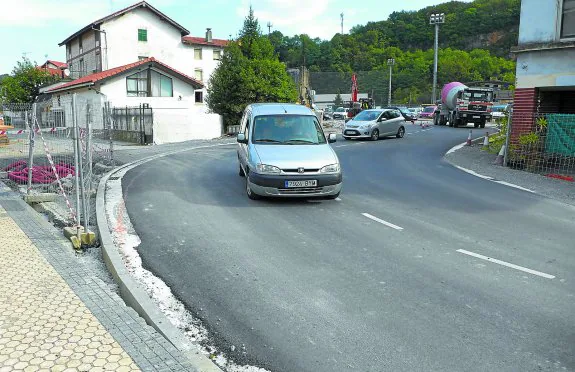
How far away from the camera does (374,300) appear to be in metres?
5.11

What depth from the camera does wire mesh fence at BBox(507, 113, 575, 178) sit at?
13930mm

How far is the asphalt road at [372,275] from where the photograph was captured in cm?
413

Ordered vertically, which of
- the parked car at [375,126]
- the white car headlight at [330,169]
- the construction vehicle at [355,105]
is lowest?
the white car headlight at [330,169]

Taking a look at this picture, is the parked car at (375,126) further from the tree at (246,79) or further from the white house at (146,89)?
the white house at (146,89)

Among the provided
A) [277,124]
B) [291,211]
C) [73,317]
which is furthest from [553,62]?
[73,317]

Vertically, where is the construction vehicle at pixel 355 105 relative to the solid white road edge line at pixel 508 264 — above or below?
above

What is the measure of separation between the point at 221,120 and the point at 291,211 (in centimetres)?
2463

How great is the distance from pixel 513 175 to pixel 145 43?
4453 cm

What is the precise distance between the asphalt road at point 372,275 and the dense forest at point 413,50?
96.2m

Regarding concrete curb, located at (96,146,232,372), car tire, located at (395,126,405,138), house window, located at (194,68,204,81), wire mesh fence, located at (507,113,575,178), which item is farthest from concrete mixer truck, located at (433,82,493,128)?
concrete curb, located at (96,146,232,372)

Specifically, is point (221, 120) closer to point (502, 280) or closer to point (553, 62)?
point (553, 62)

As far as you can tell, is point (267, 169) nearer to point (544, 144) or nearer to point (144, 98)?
point (544, 144)

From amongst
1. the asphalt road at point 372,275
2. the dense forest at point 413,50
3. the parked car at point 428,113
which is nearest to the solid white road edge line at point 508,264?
the asphalt road at point 372,275

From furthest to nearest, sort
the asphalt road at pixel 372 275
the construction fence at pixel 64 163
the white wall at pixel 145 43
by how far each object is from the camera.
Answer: the white wall at pixel 145 43 < the construction fence at pixel 64 163 < the asphalt road at pixel 372 275
